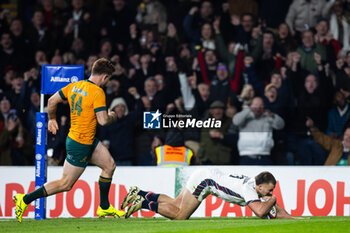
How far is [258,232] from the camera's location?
26.1 feet

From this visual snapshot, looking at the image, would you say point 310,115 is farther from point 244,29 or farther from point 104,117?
point 104,117

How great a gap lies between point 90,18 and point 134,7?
3.34 feet

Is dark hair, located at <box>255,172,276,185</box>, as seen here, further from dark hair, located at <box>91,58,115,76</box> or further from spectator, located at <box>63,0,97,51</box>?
spectator, located at <box>63,0,97,51</box>

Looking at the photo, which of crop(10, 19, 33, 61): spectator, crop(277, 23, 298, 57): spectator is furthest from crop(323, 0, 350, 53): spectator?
crop(10, 19, 33, 61): spectator

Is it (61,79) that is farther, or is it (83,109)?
(61,79)

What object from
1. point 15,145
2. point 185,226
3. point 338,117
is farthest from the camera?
point 15,145

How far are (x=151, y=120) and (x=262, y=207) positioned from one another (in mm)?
3676

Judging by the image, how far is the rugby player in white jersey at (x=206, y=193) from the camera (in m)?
9.53

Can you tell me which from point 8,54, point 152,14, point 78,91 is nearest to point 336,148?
point 78,91

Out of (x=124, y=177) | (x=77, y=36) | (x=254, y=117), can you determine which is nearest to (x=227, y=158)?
(x=254, y=117)

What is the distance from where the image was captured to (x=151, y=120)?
12.4 metres

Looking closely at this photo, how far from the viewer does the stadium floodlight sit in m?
10.2

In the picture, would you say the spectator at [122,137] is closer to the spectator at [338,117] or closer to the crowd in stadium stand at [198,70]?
the crowd in stadium stand at [198,70]

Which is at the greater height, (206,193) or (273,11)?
(273,11)
